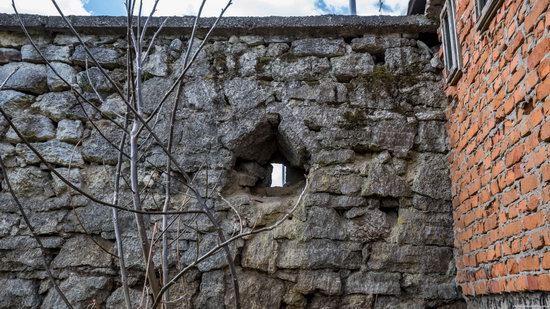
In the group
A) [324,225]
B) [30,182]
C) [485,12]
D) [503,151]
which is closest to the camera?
[503,151]

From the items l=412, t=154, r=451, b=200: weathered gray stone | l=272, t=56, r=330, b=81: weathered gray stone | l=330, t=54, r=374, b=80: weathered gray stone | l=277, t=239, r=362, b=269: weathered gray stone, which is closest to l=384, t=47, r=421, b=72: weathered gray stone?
l=330, t=54, r=374, b=80: weathered gray stone

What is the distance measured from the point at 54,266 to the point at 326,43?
215 centimetres

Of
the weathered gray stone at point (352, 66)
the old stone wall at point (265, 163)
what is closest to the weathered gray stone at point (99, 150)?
the old stone wall at point (265, 163)

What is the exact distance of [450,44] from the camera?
10.9ft

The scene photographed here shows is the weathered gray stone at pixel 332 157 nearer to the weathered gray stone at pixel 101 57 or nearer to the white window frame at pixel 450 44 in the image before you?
the white window frame at pixel 450 44

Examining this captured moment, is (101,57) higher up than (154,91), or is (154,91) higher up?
(101,57)

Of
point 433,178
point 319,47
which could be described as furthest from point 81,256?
point 433,178

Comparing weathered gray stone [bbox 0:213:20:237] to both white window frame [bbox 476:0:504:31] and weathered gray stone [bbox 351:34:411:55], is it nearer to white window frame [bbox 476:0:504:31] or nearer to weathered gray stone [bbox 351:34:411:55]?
weathered gray stone [bbox 351:34:411:55]

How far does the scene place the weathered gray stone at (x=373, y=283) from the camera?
3031mm

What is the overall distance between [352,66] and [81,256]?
6.60ft

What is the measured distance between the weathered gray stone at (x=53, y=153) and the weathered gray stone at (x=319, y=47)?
5.00 ft

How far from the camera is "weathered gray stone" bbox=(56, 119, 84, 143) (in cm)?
333

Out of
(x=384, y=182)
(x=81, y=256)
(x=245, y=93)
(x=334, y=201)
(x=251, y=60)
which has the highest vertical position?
(x=251, y=60)

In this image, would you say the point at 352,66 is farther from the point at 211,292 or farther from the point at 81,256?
the point at 81,256
